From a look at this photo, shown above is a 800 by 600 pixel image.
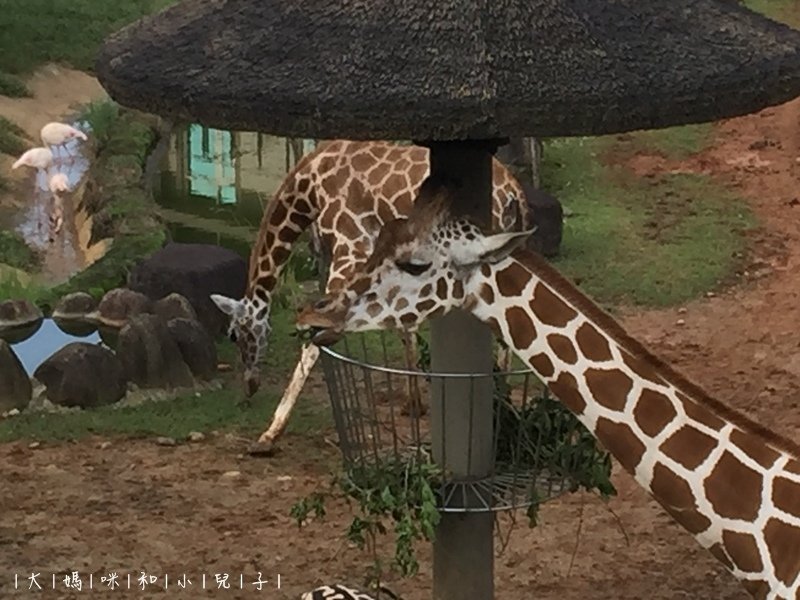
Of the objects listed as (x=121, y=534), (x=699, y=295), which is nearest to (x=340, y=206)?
(x=121, y=534)

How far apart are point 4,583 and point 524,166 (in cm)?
609

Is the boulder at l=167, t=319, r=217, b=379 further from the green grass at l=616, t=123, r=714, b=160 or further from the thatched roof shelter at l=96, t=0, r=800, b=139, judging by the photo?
the green grass at l=616, t=123, r=714, b=160

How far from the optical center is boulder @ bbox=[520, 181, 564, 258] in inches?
355

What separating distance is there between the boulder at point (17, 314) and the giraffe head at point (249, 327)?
69.4 inches

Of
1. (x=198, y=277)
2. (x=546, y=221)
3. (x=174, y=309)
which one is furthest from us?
(x=546, y=221)

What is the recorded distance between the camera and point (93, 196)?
34.3ft

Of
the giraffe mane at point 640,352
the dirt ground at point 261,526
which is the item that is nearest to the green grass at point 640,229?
the dirt ground at point 261,526

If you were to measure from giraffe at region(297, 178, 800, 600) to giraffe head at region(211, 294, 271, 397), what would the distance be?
3127mm

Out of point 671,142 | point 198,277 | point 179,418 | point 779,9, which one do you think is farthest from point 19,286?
point 779,9

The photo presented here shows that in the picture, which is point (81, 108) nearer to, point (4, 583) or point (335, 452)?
point (335, 452)

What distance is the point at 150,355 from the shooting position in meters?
7.15

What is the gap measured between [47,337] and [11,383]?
3.56ft

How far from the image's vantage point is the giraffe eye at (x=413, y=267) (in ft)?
11.9

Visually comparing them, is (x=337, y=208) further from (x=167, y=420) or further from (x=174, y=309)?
(x=174, y=309)
